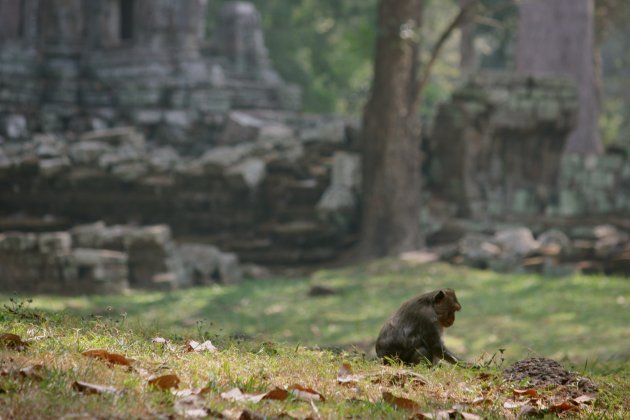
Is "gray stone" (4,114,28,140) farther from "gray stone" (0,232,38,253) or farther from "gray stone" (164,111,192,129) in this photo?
"gray stone" (0,232,38,253)

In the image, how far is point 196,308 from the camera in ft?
44.5

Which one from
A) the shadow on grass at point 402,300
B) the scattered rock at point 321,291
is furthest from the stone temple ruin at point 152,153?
the scattered rock at point 321,291

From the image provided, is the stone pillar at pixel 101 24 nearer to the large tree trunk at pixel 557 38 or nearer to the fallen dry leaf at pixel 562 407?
the large tree trunk at pixel 557 38

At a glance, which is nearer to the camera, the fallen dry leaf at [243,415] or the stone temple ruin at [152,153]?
the fallen dry leaf at [243,415]

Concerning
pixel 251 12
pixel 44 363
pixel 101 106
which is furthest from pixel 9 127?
pixel 44 363

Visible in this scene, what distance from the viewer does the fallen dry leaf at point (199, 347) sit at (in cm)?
538

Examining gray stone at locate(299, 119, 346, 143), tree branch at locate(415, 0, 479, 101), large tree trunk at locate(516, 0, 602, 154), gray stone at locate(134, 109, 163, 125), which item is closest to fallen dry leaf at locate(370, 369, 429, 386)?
tree branch at locate(415, 0, 479, 101)

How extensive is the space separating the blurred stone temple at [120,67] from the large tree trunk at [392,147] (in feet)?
24.7

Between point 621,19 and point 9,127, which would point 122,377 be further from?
point 621,19

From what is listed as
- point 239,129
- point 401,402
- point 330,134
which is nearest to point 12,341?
point 401,402

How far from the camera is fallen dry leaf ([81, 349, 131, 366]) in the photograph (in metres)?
4.70

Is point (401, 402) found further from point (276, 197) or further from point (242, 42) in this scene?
point (242, 42)

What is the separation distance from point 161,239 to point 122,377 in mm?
11669

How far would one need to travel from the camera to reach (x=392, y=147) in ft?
58.6
